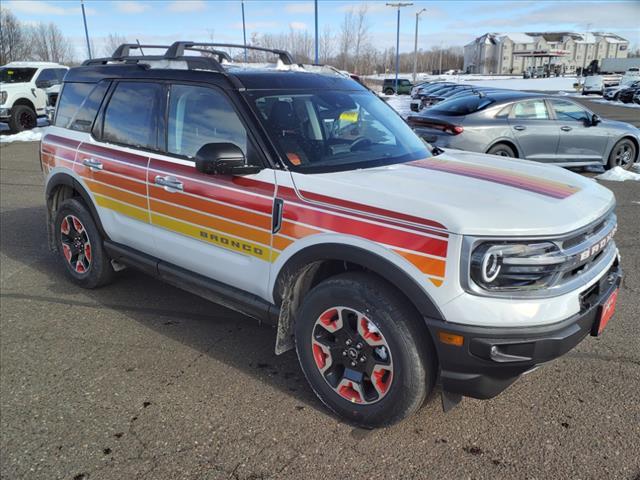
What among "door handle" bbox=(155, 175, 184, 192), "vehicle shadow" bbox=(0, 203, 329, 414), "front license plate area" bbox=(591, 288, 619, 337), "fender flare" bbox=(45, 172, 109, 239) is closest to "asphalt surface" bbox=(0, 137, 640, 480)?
"vehicle shadow" bbox=(0, 203, 329, 414)

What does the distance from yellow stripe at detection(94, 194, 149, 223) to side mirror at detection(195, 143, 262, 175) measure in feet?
3.47

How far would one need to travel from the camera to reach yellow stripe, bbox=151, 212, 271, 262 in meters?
3.12

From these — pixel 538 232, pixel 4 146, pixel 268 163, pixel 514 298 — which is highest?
pixel 268 163

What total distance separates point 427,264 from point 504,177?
3.08 feet

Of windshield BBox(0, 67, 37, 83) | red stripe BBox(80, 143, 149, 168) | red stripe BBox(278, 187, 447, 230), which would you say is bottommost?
red stripe BBox(278, 187, 447, 230)

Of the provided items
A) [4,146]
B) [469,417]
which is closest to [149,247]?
[469,417]

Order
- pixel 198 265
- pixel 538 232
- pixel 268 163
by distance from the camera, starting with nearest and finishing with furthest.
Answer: pixel 538 232, pixel 268 163, pixel 198 265

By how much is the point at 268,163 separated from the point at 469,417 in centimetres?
181

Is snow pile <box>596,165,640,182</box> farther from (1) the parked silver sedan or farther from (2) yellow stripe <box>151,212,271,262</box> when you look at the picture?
(2) yellow stripe <box>151,212,271,262</box>

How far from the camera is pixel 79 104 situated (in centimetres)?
458

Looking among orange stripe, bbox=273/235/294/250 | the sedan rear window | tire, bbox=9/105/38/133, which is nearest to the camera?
orange stripe, bbox=273/235/294/250

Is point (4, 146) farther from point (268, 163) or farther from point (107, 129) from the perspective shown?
point (268, 163)

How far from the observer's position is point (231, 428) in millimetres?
2889

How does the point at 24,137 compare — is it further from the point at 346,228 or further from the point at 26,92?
the point at 346,228
